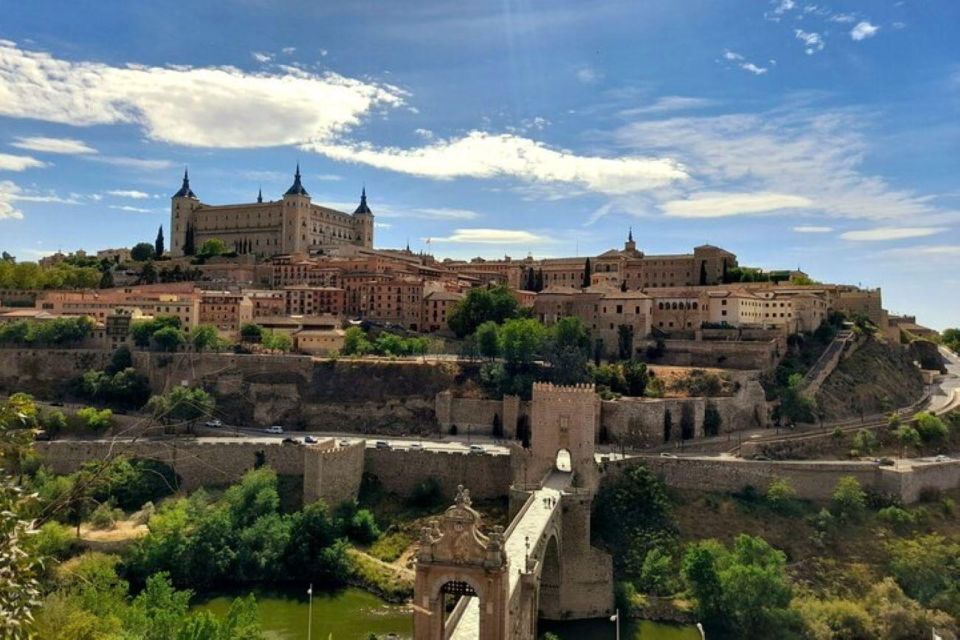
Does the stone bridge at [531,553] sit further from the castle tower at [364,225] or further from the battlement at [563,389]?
the castle tower at [364,225]

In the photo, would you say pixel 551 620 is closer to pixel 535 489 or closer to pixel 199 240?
pixel 535 489

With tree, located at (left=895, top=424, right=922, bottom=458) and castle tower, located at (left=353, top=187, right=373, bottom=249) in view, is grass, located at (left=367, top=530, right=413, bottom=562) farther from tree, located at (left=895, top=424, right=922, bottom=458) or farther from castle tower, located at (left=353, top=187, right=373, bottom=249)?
castle tower, located at (left=353, top=187, right=373, bottom=249)

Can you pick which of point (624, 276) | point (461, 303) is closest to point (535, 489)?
point (461, 303)

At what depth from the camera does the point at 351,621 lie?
98.8 feet

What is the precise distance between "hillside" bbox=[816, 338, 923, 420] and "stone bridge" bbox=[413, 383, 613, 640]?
1845 centimetres

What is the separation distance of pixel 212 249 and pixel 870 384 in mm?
73152

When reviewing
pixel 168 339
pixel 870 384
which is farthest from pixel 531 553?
pixel 168 339

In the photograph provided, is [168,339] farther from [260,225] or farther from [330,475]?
[260,225]

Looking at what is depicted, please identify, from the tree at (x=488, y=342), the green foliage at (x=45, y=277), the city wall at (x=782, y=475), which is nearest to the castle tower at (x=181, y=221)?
the green foliage at (x=45, y=277)

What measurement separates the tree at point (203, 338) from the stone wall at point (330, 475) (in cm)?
2103

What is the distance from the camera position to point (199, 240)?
102 m

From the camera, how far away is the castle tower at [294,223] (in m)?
95.8

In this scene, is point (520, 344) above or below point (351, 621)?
above

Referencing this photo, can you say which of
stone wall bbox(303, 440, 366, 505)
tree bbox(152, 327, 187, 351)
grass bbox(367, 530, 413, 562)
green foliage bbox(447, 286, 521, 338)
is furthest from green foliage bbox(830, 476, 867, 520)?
tree bbox(152, 327, 187, 351)
